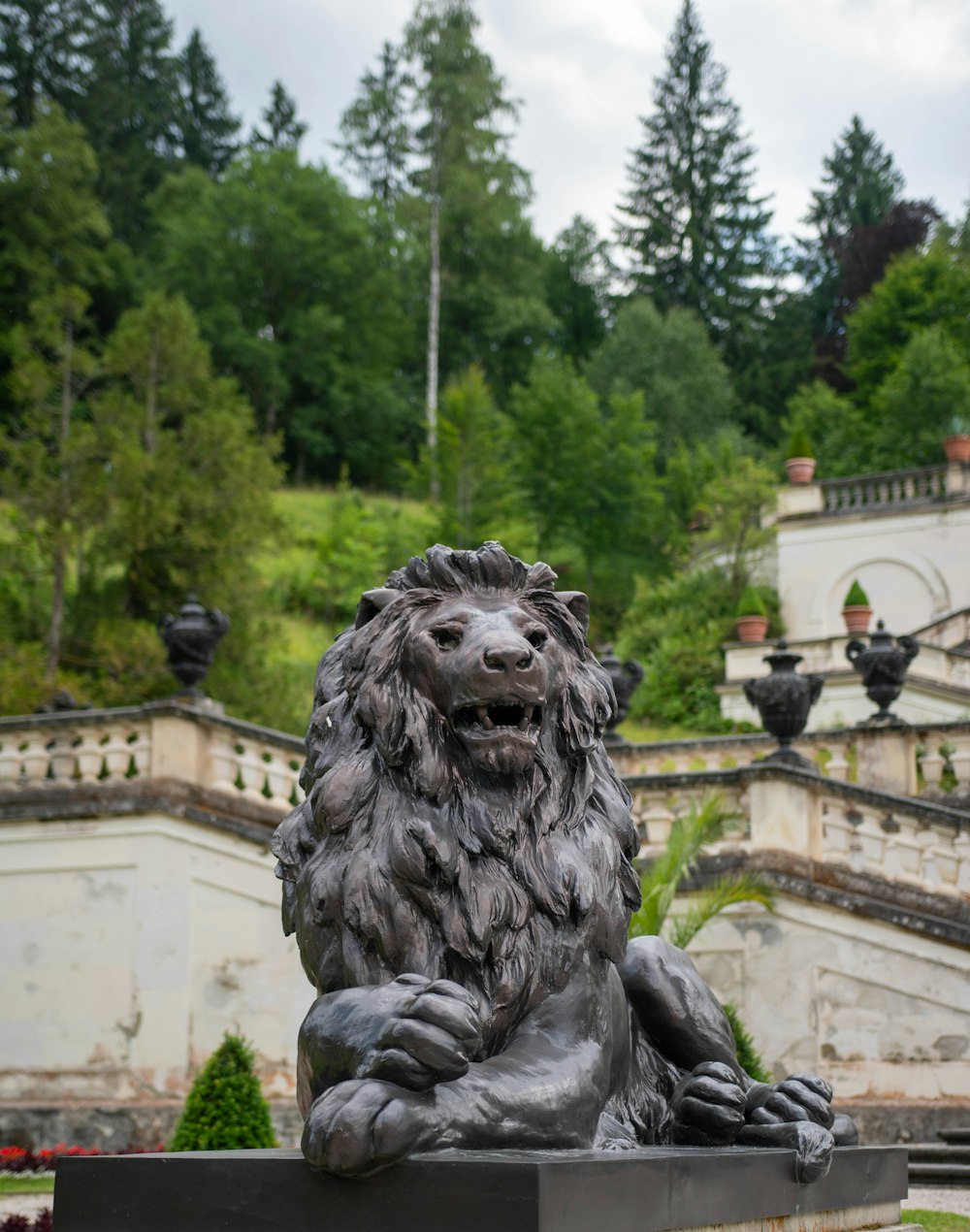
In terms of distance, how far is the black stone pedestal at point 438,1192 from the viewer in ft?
9.77

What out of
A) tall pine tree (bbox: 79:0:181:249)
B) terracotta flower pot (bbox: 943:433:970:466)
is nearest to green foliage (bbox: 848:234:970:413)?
terracotta flower pot (bbox: 943:433:970:466)

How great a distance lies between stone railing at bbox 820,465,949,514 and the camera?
114 feet

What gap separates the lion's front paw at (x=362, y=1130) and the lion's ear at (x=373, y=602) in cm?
129

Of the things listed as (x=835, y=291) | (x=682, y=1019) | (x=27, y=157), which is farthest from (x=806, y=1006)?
(x=835, y=291)

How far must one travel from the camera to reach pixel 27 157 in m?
38.5

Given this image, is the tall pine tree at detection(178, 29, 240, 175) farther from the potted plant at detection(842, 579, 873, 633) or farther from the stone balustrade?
the stone balustrade

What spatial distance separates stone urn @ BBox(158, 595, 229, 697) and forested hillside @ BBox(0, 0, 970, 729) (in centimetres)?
600

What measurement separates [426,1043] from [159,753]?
40.8ft

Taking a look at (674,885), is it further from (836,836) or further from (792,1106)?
(792,1106)

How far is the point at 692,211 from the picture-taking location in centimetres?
5994

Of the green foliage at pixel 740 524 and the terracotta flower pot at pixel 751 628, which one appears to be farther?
the green foliage at pixel 740 524

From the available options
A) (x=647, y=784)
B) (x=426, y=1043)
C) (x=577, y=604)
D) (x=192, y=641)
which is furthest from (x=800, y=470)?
(x=426, y=1043)

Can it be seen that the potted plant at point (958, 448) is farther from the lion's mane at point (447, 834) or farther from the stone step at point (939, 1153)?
the lion's mane at point (447, 834)

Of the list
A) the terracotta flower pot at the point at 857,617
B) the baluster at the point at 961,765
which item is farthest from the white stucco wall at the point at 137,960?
the terracotta flower pot at the point at 857,617
